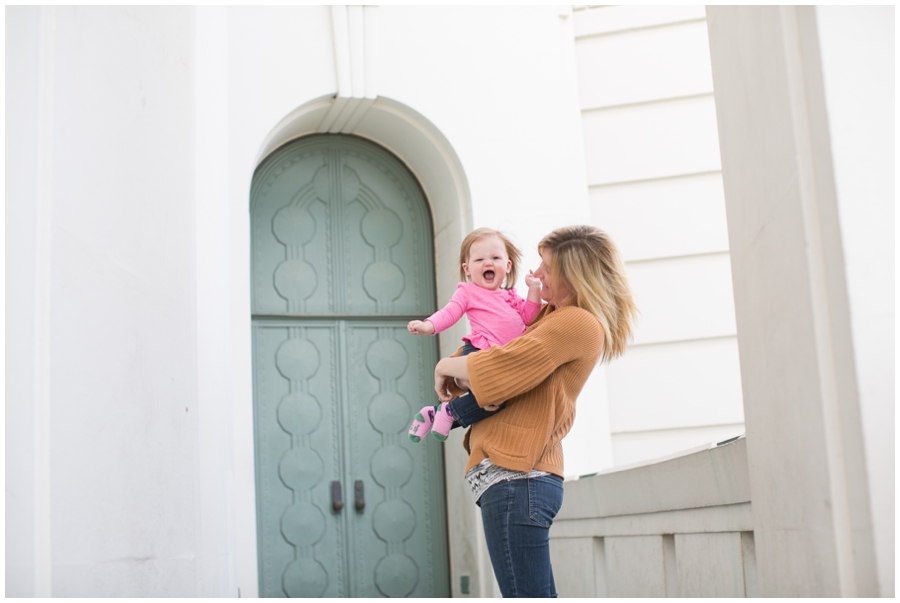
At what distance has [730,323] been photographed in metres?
6.11

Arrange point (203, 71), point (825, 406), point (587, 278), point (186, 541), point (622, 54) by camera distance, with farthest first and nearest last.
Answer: point (622, 54), point (203, 71), point (186, 541), point (587, 278), point (825, 406)

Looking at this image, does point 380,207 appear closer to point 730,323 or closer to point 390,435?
point 390,435

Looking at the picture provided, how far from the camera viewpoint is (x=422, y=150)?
6.34 metres

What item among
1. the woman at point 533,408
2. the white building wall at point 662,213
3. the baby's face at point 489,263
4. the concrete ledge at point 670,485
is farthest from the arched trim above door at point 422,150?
the woman at point 533,408

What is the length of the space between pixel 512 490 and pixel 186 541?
1.33 m

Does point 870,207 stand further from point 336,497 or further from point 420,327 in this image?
point 336,497

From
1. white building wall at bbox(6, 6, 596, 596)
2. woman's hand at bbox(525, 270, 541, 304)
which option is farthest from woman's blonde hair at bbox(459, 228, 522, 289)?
white building wall at bbox(6, 6, 596, 596)

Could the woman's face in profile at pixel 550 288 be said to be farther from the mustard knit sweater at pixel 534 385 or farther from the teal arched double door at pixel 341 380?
the teal arched double door at pixel 341 380

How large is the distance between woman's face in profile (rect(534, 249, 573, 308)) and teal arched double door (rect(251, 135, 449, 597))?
3588 millimetres

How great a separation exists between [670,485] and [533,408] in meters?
0.94

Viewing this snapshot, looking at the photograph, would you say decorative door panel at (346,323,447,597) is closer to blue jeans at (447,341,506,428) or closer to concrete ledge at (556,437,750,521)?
concrete ledge at (556,437,750,521)

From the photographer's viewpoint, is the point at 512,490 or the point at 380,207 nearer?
the point at 512,490

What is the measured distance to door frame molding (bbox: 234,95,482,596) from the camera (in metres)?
5.96

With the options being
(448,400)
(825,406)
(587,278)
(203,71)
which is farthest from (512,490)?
(203,71)
